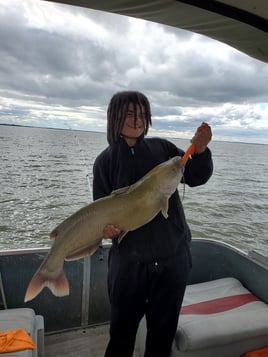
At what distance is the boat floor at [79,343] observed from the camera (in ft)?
10.7

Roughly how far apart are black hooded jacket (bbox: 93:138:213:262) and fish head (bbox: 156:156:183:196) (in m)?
0.30

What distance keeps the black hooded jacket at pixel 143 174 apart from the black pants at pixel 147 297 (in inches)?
3.3

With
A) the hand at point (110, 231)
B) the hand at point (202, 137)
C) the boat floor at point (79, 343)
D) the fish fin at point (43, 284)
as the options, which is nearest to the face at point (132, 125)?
the hand at point (202, 137)

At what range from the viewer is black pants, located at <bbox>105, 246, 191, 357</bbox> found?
2123 mm

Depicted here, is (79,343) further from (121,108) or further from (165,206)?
(121,108)

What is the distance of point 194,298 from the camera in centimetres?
336

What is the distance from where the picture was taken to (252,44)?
1952mm

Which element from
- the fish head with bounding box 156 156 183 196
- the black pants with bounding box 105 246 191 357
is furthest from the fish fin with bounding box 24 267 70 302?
the fish head with bounding box 156 156 183 196

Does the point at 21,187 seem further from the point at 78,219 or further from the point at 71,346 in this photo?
the point at 78,219

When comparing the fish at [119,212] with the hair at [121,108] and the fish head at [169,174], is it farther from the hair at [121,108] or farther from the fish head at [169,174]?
the hair at [121,108]

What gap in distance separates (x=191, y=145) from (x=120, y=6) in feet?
3.01

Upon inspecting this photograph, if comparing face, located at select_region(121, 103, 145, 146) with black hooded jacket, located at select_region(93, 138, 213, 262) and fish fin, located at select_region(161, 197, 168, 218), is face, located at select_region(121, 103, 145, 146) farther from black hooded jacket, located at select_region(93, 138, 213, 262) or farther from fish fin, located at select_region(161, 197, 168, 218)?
fish fin, located at select_region(161, 197, 168, 218)

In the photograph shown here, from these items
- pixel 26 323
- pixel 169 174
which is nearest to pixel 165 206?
pixel 169 174

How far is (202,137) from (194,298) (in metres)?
2.08
